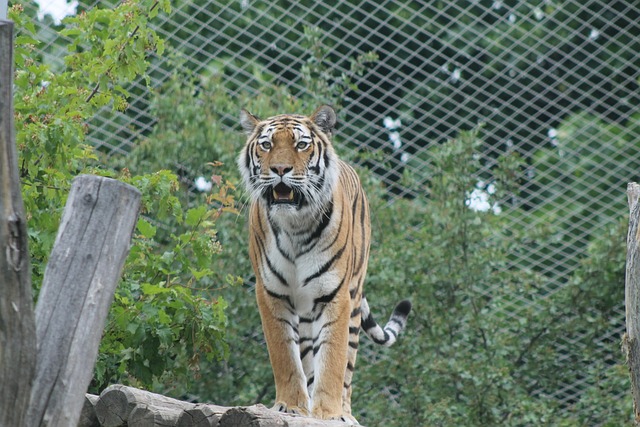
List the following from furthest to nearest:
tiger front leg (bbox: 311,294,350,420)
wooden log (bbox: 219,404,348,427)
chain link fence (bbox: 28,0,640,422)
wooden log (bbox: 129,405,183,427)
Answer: chain link fence (bbox: 28,0,640,422), tiger front leg (bbox: 311,294,350,420), wooden log (bbox: 129,405,183,427), wooden log (bbox: 219,404,348,427)

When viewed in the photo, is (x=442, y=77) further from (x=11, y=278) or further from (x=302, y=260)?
(x=11, y=278)

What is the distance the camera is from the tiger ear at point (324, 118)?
12.6 feet

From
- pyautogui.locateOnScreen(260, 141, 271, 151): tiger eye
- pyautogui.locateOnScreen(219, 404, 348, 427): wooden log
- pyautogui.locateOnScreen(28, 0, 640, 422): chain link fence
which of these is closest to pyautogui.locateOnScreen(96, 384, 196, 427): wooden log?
pyautogui.locateOnScreen(219, 404, 348, 427): wooden log

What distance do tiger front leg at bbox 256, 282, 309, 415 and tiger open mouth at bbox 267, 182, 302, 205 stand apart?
29 centimetres

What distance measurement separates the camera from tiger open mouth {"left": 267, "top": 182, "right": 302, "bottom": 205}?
11.8 ft

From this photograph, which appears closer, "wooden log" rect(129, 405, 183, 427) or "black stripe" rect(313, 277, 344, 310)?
"wooden log" rect(129, 405, 183, 427)

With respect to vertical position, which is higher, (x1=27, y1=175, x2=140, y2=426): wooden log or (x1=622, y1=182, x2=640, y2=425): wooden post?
(x1=622, y1=182, x2=640, y2=425): wooden post

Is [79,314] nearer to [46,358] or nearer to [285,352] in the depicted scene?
[46,358]

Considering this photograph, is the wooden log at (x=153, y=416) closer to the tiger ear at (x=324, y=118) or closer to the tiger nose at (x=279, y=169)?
the tiger nose at (x=279, y=169)

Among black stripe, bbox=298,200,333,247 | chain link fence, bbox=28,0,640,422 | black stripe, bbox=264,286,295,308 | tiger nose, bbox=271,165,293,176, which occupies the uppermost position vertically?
chain link fence, bbox=28,0,640,422

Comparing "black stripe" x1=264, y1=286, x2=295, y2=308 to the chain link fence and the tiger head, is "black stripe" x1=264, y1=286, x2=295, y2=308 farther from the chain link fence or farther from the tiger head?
the chain link fence

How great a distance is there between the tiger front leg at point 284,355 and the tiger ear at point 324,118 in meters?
0.60

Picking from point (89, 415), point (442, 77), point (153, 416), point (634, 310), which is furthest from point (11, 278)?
point (442, 77)

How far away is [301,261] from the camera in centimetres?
363
